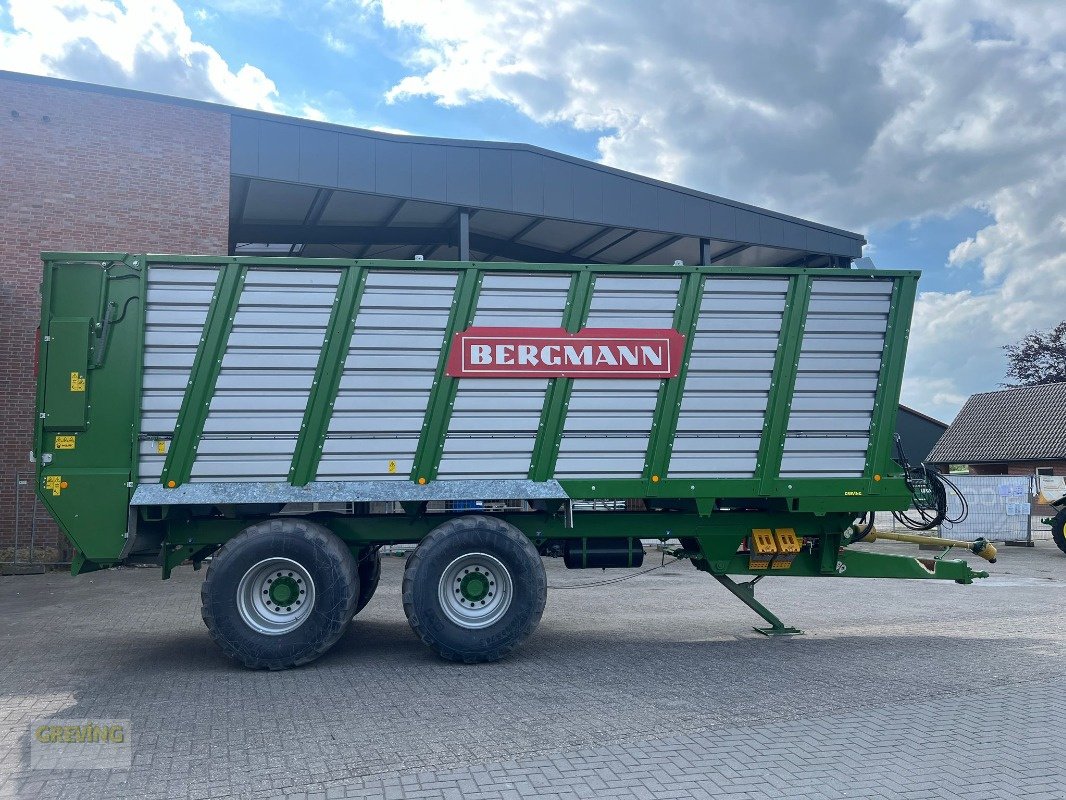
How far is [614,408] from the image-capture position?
7.62m

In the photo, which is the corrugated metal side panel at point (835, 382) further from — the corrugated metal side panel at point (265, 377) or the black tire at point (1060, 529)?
the black tire at point (1060, 529)

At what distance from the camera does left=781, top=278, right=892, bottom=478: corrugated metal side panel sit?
7918 millimetres

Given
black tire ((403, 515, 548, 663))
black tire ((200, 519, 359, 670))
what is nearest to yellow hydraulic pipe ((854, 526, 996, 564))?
black tire ((403, 515, 548, 663))

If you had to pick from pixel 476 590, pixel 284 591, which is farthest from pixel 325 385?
pixel 476 590

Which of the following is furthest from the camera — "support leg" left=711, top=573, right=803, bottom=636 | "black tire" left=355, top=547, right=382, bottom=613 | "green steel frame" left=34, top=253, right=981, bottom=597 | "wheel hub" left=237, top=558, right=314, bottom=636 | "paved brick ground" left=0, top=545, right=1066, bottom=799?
"support leg" left=711, top=573, right=803, bottom=636

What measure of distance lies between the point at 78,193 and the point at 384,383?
35.2ft

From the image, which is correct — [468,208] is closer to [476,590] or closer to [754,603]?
[754,603]

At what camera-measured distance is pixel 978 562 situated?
1772 centimetres

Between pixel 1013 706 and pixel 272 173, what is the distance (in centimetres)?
1383

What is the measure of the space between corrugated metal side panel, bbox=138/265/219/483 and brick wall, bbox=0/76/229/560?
9.17 metres

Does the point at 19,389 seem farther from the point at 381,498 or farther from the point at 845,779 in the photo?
the point at 845,779

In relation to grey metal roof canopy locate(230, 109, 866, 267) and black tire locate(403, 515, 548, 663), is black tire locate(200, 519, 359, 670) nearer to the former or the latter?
black tire locate(403, 515, 548, 663)

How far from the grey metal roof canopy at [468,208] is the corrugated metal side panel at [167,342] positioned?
8801 mm

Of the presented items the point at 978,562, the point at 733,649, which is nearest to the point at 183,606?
the point at 733,649
